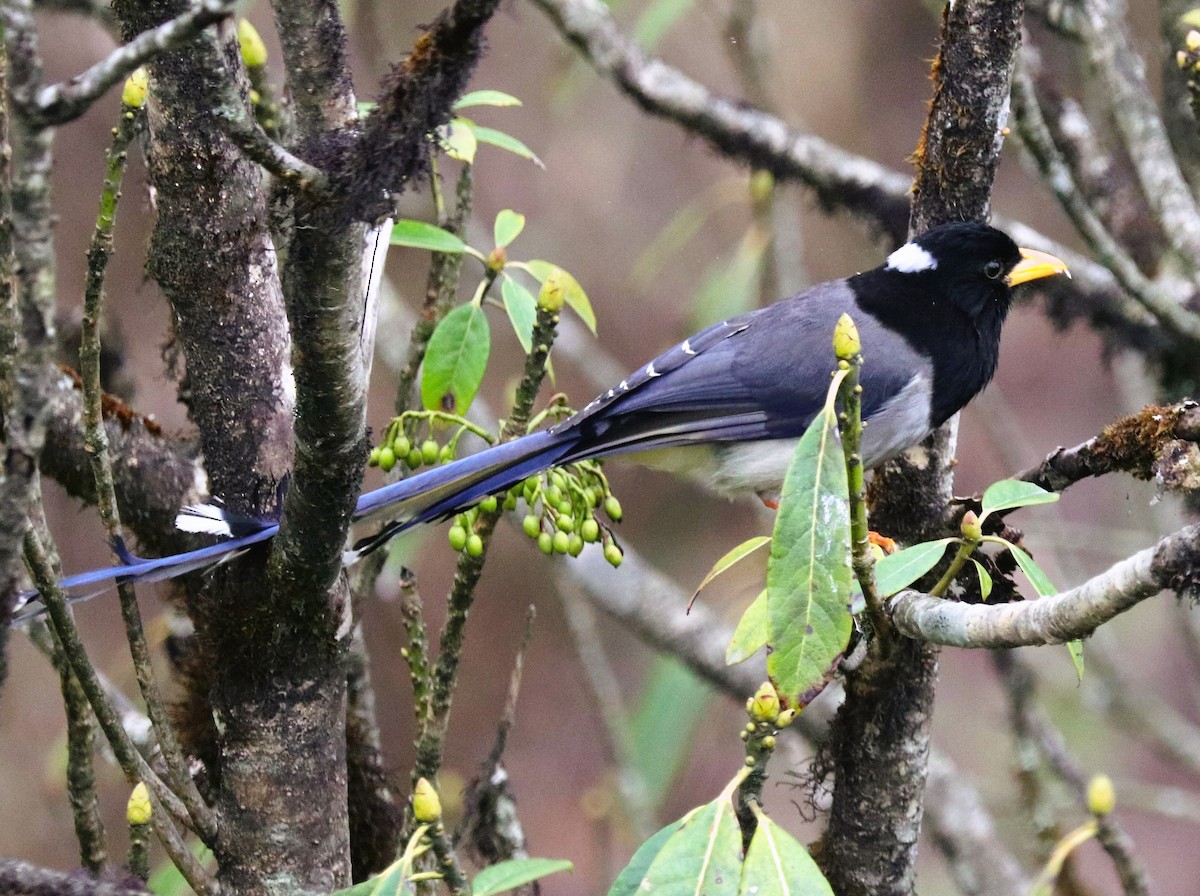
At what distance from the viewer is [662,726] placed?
4320mm

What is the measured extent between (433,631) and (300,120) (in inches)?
200

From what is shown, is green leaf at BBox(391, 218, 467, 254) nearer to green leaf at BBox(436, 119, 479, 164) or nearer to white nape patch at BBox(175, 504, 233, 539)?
green leaf at BBox(436, 119, 479, 164)

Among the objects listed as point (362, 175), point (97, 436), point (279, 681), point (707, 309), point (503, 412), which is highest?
point (503, 412)

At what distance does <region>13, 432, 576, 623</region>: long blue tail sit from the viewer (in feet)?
6.70

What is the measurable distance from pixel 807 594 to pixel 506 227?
49.8 inches

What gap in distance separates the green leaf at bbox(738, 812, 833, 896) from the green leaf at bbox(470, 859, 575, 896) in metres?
0.33

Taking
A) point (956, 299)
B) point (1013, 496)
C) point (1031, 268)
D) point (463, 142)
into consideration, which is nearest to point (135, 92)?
point (463, 142)

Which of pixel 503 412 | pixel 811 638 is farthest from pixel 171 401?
pixel 811 638

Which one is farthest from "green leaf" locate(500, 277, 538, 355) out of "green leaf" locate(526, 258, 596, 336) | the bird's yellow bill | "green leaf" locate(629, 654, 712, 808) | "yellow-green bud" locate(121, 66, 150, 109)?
"green leaf" locate(629, 654, 712, 808)

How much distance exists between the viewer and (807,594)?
150cm

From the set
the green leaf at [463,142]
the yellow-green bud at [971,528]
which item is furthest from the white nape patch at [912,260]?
the yellow-green bud at [971,528]

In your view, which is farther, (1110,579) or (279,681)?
(279,681)

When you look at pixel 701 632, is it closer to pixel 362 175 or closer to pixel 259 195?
pixel 259 195

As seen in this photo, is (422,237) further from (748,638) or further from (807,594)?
(807,594)
